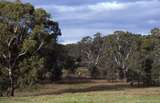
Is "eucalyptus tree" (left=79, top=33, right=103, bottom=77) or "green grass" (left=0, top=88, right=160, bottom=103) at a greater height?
"eucalyptus tree" (left=79, top=33, right=103, bottom=77)

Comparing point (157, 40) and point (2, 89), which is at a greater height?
point (157, 40)

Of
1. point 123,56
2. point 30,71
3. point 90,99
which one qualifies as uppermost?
point 123,56

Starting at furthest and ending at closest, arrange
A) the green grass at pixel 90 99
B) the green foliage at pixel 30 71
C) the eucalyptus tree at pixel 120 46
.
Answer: the eucalyptus tree at pixel 120 46 < the green foliage at pixel 30 71 < the green grass at pixel 90 99

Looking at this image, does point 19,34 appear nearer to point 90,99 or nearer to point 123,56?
point 90,99

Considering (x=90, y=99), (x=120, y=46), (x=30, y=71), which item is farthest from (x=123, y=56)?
(x=90, y=99)

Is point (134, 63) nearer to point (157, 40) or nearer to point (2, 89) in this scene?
point (157, 40)

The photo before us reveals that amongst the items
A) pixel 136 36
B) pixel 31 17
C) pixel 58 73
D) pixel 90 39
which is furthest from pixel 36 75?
pixel 90 39

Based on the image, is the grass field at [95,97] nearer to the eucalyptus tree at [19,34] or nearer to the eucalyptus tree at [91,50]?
the eucalyptus tree at [19,34]

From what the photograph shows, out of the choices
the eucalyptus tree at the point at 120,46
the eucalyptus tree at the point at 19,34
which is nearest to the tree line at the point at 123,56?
the eucalyptus tree at the point at 120,46

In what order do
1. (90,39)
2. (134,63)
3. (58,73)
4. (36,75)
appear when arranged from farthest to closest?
(90,39)
(58,73)
(134,63)
(36,75)

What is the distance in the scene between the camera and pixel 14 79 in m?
67.6

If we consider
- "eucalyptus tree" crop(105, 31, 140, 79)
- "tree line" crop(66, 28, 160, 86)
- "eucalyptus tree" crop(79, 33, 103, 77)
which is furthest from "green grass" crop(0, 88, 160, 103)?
"eucalyptus tree" crop(79, 33, 103, 77)

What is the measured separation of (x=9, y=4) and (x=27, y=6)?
224 centimetres

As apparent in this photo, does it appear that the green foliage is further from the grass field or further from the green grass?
the green grass
